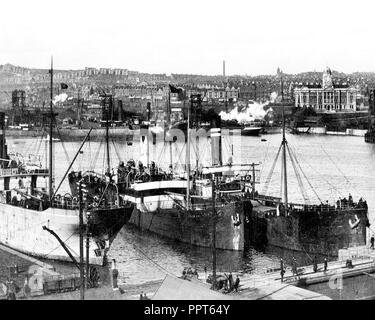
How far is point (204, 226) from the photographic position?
1880 centimetres

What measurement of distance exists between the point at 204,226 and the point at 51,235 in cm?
434

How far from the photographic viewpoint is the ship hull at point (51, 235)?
16141 millimetres

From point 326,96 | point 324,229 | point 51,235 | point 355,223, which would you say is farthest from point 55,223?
point 326,96

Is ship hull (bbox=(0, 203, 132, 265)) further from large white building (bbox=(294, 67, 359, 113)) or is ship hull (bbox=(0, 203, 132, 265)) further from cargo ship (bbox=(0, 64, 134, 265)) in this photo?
large white building (bbox=(294, 67, 359, 113))

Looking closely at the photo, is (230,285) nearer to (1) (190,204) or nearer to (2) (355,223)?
(2) (355,223)

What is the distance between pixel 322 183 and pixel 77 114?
48.0 metres

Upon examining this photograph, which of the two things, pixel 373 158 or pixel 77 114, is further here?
pixel 77 114

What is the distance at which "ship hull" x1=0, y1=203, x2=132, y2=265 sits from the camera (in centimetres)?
1614

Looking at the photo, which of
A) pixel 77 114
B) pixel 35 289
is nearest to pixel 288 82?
pixel 77 114

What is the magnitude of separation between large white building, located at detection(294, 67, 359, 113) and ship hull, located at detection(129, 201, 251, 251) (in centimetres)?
5713

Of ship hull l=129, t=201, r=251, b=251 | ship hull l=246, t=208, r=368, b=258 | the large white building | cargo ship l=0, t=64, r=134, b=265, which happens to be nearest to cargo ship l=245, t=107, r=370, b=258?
ship hull l=246, t=208, r=368, b=258
